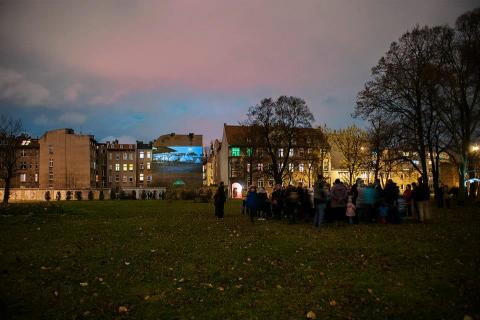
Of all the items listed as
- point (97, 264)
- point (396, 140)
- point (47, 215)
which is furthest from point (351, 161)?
point (97, 264)

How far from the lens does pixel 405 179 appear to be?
89.3 m

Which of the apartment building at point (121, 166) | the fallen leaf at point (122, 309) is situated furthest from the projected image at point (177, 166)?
the fallen leaf at point (122, 309)

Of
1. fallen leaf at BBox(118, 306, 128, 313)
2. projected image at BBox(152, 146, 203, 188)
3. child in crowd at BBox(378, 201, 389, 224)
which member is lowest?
fallen leaf at BBox(118, 306, 128, 313)

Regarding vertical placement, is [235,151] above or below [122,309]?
above

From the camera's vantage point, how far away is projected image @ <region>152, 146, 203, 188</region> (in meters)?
89.6

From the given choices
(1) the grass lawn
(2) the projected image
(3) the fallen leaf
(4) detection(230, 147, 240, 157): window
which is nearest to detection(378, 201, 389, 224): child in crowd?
(1) the grass lawn

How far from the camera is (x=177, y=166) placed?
90.4m

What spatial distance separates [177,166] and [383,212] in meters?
75.2

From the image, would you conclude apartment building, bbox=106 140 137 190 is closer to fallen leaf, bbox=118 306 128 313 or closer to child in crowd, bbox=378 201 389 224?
child in crowd, bbox=378 201 389 224

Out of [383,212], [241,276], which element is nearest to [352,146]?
[383,212]

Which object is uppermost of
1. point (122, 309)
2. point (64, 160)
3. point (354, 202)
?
point (64, 160)

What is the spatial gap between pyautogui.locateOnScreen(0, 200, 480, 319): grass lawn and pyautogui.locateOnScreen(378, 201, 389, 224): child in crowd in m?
4.24

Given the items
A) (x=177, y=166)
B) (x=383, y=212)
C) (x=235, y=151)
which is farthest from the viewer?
(x=177, y=166)

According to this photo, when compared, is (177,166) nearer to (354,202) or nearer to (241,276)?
(354,202)
